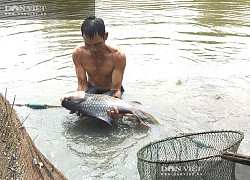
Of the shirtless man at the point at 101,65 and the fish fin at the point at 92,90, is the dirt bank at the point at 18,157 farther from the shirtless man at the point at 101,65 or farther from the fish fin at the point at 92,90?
the shirtless man at the point at 101,65

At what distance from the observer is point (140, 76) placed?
6930 mm

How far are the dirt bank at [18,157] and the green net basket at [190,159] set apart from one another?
93cm

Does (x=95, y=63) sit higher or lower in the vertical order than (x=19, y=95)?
higher

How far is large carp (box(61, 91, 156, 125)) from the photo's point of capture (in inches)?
175

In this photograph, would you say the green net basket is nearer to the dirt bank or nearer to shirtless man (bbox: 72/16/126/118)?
the dirt bank

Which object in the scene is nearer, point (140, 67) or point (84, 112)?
point (84, 112)

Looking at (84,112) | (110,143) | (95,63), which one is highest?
(95,63)

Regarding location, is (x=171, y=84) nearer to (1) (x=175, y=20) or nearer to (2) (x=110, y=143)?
(2) (x=110, y=143)

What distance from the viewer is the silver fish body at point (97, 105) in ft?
14.6

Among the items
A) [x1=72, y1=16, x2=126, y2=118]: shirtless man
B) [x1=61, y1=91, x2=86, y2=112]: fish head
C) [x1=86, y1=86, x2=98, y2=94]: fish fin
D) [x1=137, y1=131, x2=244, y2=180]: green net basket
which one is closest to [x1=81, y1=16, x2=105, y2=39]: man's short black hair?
[x1=72, y1=16, x2=126, y2=118]: shirtless man

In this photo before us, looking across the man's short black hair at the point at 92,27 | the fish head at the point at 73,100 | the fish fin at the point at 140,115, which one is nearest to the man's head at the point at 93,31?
the man's short black hair at the point at 92,27

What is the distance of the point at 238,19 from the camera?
419 inches

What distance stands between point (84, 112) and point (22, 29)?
6368mm

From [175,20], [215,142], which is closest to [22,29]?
[175,20]
